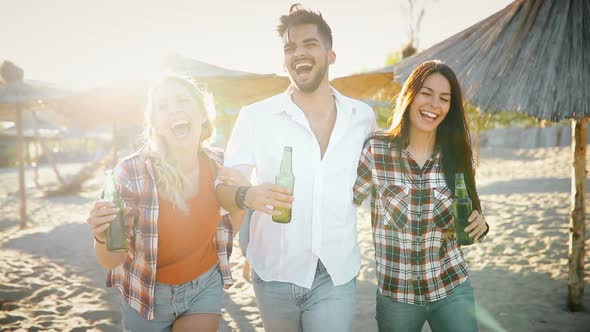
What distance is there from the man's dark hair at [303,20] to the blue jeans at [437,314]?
6.17ft

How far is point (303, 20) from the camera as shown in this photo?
8.65 feet

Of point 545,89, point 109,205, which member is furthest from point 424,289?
point 545,89

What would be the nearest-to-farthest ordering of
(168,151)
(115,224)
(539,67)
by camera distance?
(115,224)
(168,151)
(539,67)

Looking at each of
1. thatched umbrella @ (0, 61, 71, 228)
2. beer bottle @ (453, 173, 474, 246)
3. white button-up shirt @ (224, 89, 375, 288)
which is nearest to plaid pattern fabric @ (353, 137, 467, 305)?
beer bottle @ (453, 173, 474, 246)

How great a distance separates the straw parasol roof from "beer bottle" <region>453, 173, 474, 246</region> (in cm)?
223

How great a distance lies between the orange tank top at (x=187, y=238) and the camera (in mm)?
2273

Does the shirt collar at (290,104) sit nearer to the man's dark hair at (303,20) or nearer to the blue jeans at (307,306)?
the man's dark hair at (303,20)

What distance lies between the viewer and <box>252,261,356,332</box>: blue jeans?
2369 millimetres

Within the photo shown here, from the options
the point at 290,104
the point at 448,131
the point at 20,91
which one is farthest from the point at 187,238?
the point at 20,91

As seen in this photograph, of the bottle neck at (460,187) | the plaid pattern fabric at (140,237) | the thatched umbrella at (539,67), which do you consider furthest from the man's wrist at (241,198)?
the thatched umbrella at (539,67)

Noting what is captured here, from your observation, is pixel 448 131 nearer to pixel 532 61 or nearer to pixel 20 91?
pixel 532 61

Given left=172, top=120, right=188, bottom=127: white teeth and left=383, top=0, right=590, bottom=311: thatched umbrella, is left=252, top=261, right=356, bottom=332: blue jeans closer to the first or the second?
left=172, top=120, right=188, bottom=127: white teeth

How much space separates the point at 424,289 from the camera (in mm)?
2334

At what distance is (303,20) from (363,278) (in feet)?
14.6
